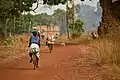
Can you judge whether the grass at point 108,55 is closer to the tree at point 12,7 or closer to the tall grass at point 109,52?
the tall grass at point 109,52

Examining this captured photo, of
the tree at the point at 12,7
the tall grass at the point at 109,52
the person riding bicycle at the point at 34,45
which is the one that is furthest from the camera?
the tree at the point at 12,7

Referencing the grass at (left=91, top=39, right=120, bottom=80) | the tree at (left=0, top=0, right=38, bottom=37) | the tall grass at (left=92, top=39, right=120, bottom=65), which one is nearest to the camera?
the grass at (left=91, top=39, right=120, bottom=80)

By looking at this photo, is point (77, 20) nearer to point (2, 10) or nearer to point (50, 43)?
point (2, 10)

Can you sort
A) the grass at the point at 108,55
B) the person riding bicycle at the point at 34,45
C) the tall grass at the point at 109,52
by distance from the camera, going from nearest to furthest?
the grass at the point at 108,55, the tall grass at the point at 109,52, the person riding bicycle at the point at 34,45

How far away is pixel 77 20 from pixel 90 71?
5150 cm

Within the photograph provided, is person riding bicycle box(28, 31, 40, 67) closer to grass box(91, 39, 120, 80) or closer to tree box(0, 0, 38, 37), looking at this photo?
grass box(91, 39, 120, 80)

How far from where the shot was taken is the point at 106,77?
470 inches

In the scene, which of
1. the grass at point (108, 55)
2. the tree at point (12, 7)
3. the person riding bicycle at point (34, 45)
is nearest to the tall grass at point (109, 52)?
the grass at point (108, 55)

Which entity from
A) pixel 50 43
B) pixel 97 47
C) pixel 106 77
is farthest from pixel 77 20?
pixel 106 77

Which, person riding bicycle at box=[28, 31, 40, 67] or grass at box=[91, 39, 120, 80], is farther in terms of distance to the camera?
person riding bicycle at box=[28, 31, 40, 67]

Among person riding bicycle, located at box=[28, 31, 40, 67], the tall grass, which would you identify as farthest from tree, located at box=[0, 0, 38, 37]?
the tall grass

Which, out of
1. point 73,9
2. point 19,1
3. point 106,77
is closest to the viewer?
point 106,77

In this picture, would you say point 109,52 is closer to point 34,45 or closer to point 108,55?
point 108,55

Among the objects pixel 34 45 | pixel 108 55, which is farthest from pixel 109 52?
pixel 34 45
